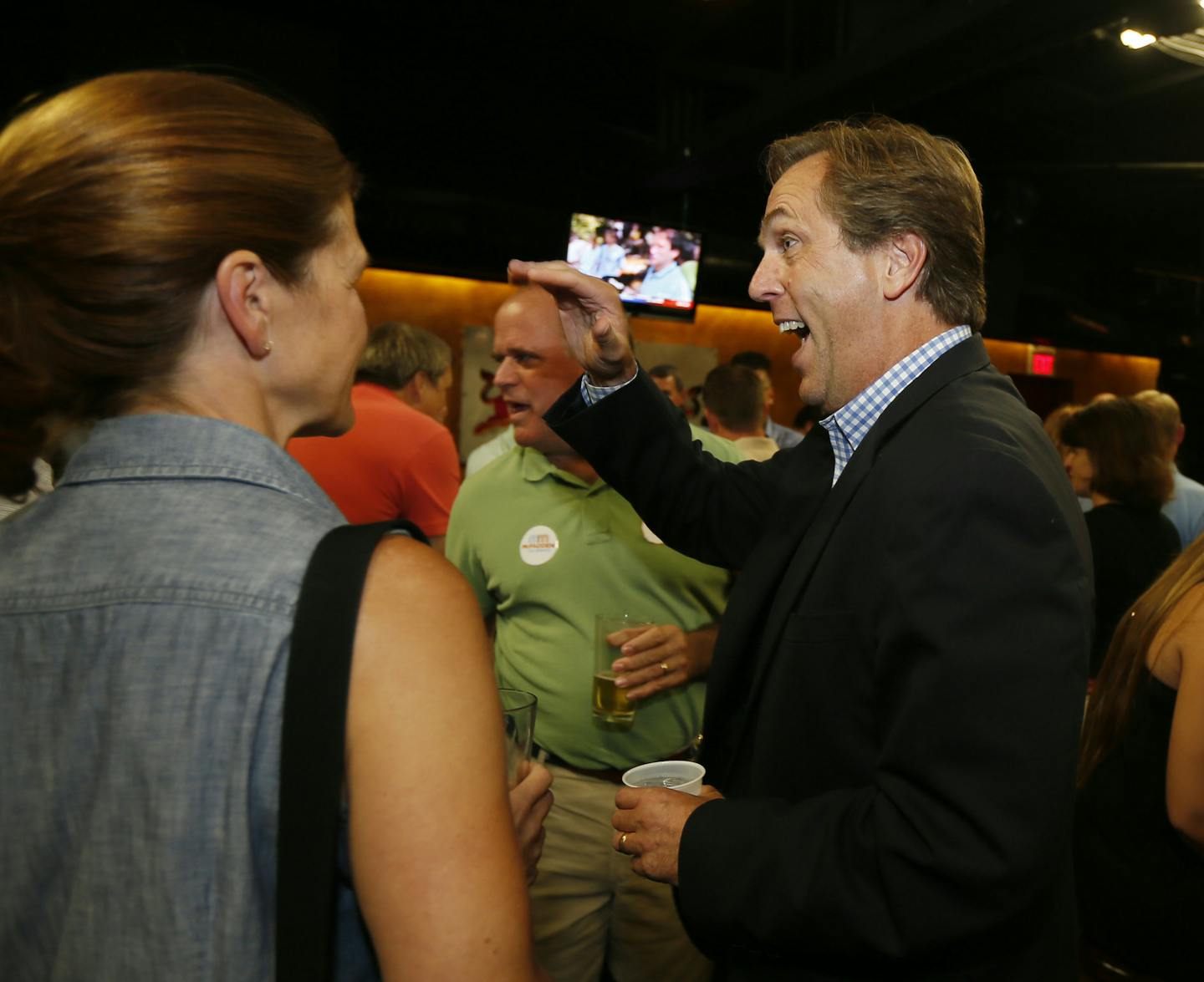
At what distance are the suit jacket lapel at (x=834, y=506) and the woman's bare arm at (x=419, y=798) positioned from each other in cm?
64

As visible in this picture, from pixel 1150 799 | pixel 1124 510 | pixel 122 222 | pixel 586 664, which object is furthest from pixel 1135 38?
pixel 122 222

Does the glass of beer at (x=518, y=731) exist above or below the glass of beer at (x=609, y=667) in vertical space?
above

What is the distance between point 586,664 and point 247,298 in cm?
145

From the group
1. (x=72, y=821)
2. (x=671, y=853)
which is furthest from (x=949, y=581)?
(x=72, y=821)

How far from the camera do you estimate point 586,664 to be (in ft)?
6.95

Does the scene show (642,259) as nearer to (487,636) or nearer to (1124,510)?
(1124,510)

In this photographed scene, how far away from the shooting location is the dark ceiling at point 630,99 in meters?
5.00

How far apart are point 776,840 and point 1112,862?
1124 mm

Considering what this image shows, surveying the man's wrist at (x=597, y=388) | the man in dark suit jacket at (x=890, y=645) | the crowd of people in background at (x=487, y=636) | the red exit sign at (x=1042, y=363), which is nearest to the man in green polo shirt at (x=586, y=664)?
the crowd of people in background at (x=487, y=636)

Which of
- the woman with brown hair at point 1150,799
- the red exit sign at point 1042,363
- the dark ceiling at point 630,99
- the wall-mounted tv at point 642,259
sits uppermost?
the dark ceiling at point 630,99

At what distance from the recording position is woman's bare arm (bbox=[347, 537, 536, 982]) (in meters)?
0.69

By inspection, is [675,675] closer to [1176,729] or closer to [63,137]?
[1176,729]

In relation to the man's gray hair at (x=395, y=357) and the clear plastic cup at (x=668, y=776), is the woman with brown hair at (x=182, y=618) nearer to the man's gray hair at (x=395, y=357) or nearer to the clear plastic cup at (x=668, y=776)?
the clear plastic cup at (x=668, y=776)

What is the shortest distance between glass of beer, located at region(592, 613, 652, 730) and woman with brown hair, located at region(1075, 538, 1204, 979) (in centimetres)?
98
